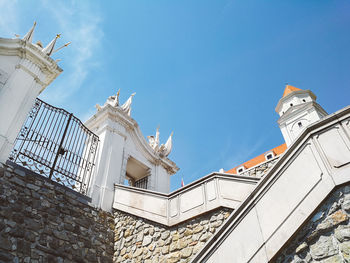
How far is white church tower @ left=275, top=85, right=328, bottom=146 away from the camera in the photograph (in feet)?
99.4

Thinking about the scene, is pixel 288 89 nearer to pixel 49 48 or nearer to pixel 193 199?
pixel 49 48

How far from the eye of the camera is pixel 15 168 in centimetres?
618

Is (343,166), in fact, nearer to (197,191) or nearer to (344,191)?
(344,191)

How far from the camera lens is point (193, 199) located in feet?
20.7

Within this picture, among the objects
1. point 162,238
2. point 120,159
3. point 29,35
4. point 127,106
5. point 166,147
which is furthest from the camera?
point 166,147

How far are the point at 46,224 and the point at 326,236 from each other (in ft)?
18.5

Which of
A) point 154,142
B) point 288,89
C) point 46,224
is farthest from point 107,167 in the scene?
point 288,89

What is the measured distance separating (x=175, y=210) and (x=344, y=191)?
13.3 ft

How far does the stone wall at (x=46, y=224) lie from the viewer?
16.8ft

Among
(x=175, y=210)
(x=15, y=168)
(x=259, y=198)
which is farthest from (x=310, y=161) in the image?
(x=15, y=168)

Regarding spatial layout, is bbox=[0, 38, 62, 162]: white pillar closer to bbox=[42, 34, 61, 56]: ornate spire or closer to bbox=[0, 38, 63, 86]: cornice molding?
bbox=[0, 38, 63, 86]: cornice molding

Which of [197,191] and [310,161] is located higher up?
[197,191]

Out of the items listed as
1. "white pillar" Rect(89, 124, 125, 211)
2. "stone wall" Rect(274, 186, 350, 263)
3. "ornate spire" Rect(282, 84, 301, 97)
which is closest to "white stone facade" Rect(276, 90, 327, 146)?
"ornate spire" Rect(282, 84, 301, 97)

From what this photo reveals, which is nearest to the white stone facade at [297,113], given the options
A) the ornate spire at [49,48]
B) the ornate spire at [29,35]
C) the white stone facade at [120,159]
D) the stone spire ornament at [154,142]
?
the stone spire ornament at [154,142]
